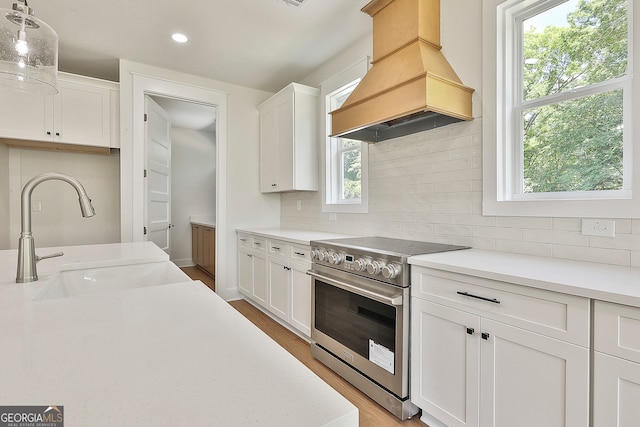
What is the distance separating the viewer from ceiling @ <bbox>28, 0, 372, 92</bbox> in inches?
94.3

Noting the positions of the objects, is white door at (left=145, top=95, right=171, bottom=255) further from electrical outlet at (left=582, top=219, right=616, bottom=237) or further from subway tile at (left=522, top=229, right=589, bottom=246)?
electrical outlet at (left=582, top=219, right=616, bottom=237)

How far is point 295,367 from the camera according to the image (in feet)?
1.73

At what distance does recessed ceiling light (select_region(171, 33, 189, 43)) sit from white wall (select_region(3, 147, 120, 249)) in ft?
6.14

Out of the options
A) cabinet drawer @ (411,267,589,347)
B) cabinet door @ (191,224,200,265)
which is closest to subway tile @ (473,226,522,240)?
cabinet drawer @ (411,267,589,347)

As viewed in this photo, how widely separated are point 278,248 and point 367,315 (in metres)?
1.31

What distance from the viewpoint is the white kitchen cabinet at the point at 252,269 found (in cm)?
326

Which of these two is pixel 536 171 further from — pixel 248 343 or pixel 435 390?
pixel 248 343

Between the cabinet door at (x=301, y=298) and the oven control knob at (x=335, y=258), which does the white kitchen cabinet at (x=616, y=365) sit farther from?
the cabinet door at (x=301, y=298)

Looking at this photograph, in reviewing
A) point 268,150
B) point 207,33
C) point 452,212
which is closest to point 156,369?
point 452,212

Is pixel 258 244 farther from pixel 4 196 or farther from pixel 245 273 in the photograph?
pixel 4 196

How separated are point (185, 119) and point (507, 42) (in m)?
4.90

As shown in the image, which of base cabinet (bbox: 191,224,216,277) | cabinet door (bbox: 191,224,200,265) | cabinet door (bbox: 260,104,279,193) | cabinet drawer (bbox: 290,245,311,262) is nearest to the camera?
cabinet drawer (bbox: 290,245,311,262)

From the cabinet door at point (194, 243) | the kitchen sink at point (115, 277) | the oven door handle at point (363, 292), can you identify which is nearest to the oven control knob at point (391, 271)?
the oven door handle at point (363, 292)

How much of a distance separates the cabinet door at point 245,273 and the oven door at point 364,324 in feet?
4.51
